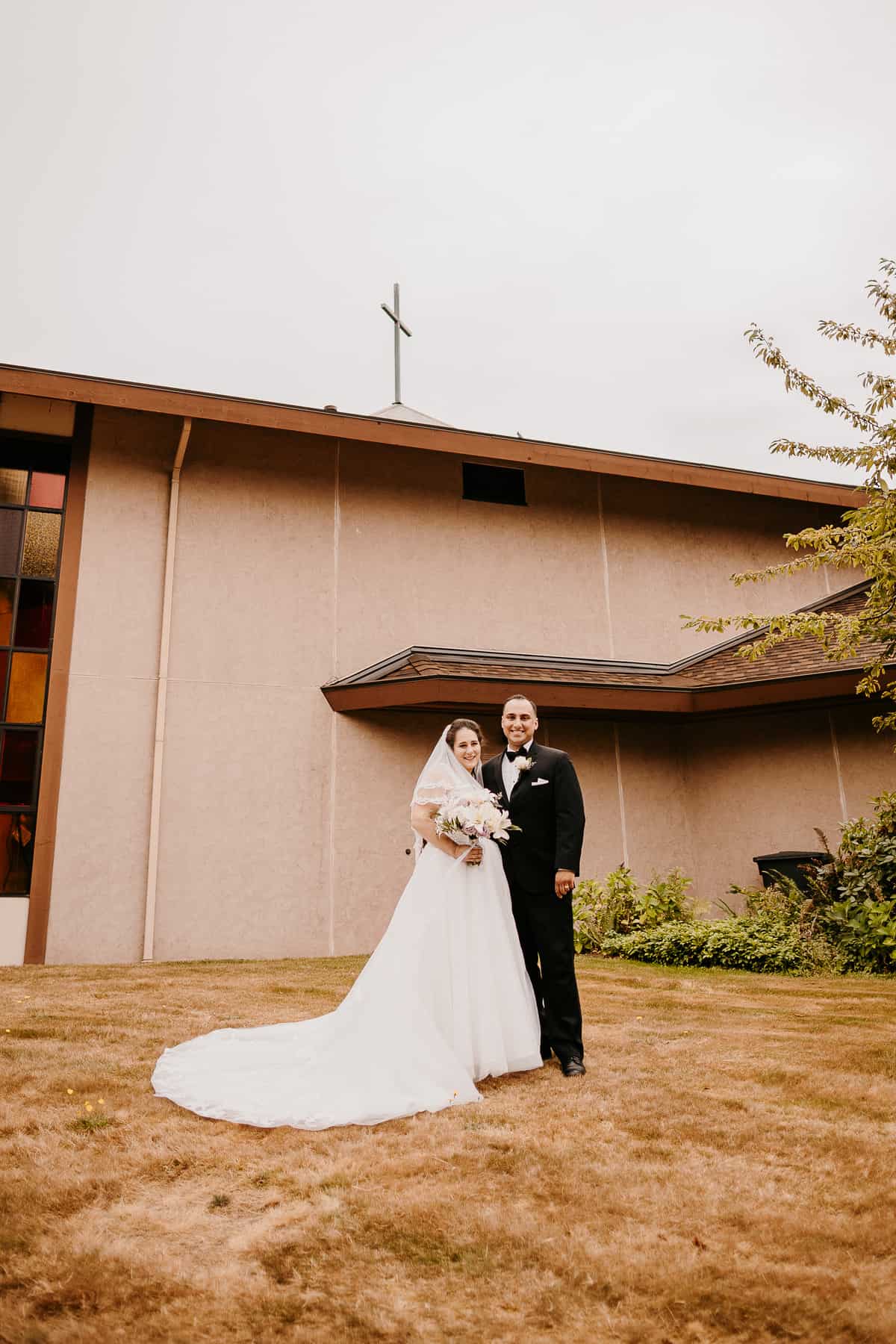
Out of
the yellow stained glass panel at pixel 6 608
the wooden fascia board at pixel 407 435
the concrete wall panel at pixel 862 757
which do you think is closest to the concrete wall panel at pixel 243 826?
the yellow stained glass panel at pixel 6 608

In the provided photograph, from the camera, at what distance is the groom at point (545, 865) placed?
5.08 metres

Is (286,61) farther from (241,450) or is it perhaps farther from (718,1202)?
(718,1202)

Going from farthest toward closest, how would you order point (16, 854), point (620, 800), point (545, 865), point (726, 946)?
point (620, 800), point (16, 854), point (726, 946), point (545, 865)

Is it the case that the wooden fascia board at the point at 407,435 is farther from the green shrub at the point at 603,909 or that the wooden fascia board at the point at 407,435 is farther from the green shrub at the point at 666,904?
the green shrub at the point at 603,909

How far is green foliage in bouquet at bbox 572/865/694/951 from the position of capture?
11484 mm

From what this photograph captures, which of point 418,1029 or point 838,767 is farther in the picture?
point 838,767

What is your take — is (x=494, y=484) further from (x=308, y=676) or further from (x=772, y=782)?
(x=772, y=782)

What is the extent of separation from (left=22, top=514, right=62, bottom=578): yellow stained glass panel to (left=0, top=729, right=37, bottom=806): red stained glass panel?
2.29 metres

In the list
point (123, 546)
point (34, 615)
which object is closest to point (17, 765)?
point (34, 615)

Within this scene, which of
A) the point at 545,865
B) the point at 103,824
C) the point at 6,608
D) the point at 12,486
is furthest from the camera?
the point at 12,486

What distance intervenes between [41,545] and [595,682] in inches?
319

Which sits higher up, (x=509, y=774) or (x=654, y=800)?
(x=654, y=800)

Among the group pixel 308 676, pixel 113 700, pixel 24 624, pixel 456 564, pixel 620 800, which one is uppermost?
pixel 456 564

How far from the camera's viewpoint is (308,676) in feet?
41.5
